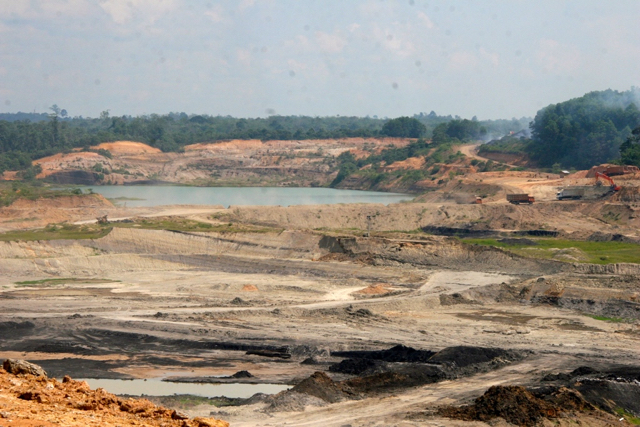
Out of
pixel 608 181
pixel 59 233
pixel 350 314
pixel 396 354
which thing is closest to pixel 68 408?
pixel 396 354

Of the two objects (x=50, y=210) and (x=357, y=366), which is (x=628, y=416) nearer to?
(x=357, y=366)

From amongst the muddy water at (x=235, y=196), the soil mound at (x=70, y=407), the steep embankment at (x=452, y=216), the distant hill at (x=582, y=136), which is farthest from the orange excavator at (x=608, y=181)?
the soil mound at (x=70, y=407)

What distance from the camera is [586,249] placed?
55688mm

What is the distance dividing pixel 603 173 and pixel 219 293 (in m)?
47.3

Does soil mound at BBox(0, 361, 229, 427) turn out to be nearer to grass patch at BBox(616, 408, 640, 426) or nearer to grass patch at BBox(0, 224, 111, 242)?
grass patch at BBox(616, 408, 640, 426)

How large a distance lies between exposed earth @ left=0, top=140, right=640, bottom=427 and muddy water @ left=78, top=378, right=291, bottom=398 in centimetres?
49

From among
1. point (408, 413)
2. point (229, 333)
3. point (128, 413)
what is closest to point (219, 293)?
point (229, 333)

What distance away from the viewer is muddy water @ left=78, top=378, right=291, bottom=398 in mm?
27031

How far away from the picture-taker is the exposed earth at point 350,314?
A: 955 inches

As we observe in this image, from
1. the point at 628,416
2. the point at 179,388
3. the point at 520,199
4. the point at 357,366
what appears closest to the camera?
the point at 628,416

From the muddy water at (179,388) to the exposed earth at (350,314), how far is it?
0.49m

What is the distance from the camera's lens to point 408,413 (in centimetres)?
2281

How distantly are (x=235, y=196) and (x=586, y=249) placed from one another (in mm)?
58683

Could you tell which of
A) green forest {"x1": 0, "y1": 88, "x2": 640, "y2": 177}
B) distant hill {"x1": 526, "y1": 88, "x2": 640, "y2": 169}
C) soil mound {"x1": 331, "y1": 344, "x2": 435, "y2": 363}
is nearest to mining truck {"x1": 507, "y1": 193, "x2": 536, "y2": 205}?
green forest {"x1": 0, "y1": 88, "x2": 640, "y2": 177}
